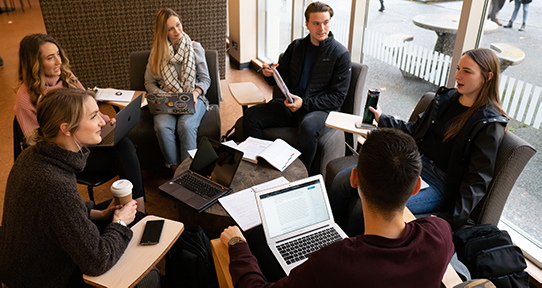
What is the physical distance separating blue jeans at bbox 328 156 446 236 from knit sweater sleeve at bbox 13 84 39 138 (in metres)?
1.88

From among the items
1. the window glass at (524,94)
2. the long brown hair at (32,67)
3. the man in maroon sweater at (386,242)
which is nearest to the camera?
the man in maroon sweater at (386,242)

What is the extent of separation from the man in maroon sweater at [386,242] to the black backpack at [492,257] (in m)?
0.68

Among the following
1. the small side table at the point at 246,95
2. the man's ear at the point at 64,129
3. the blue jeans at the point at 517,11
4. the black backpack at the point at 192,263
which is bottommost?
the black backpack at the point at 192,263

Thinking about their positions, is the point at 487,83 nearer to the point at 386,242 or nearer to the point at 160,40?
the point at 386,242

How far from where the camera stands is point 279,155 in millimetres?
2387

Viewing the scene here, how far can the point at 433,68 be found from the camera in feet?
9.03

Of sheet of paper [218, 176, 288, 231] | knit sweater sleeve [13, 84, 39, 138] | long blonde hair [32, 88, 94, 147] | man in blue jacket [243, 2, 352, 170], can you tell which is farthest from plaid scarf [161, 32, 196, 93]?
long blonde hair [32, 88, 94, 147]

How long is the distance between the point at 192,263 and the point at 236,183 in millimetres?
549

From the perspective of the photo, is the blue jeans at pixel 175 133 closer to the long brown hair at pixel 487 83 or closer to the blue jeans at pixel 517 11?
the long brown hair at pixel 487 83

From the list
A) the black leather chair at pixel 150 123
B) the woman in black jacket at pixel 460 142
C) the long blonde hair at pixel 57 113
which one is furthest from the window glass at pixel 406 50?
the long blonde hair at pixel 57 113

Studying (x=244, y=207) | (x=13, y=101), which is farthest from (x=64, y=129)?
(x=13, y=101)

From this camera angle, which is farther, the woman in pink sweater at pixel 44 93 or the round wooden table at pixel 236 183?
the woman in pink sweater at pixel 44 93

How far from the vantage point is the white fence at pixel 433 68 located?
2193 millimetres

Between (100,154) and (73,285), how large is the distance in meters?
1.04
